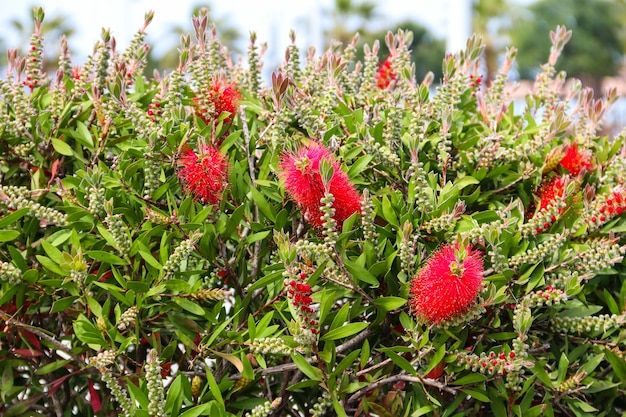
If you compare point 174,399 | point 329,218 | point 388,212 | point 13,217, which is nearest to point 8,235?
point 13,217

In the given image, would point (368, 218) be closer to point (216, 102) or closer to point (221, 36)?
point (216, 102)

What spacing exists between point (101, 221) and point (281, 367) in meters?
0.59

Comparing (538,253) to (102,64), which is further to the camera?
(102,64)

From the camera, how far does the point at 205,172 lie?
1.83 meters

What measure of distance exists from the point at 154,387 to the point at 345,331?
457mm

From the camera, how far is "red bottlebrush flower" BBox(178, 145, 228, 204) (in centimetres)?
183

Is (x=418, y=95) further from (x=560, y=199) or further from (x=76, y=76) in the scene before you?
(x=76, y=76)

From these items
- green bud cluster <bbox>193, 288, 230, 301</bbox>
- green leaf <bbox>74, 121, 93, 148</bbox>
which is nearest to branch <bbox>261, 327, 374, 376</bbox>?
green bud cluster <bbox>193, 288, 230, 301</bbox>

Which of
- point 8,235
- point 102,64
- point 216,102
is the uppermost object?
point 102,64

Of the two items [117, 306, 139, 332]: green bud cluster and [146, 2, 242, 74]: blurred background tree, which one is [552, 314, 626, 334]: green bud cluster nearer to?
[117, 306, 139, 332]: green bud cluster

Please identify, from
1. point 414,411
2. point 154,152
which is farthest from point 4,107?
point 414,411

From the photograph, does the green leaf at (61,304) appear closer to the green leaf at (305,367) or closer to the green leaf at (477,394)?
the green leaf at (305,367)

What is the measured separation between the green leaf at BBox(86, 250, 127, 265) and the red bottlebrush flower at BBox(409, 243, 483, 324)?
2.37ft

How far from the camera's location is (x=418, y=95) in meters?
2.09
